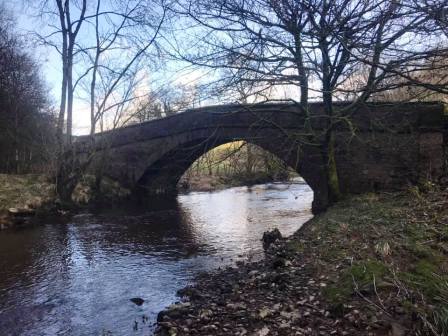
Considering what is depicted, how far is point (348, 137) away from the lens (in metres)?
12.1

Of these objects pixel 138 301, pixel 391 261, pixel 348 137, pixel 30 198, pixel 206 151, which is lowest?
pixel 138 301

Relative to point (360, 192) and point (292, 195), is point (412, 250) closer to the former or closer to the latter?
point (360, 192)

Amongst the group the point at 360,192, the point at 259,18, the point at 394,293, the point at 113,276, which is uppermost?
the point at 259,18

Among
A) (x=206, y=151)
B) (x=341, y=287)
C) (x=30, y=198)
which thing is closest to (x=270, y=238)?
(x=206, y=151)

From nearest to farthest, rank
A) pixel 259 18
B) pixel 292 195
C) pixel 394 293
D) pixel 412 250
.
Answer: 1. pixel 394 293
2. pixel 412 250
3. pixel 259 18
4. pixel 292 195

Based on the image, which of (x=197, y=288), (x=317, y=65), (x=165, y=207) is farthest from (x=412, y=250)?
(x=165, y=207)

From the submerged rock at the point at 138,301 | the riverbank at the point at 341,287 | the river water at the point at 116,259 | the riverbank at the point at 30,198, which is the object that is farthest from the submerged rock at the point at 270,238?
the riverbank at the point at 30,198

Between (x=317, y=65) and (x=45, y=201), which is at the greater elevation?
(x=317, y=65)

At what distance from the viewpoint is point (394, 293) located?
445 cm

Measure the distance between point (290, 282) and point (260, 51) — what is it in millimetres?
5447

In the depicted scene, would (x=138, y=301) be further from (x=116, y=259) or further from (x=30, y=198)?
(x=30, y=198)

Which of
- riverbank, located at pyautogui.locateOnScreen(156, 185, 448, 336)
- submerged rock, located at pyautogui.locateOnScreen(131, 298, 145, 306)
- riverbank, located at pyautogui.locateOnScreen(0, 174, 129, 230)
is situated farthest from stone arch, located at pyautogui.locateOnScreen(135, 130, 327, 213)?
submerged rock, located at pyautogui.locateOnScreen(131, 298, 145, 306)

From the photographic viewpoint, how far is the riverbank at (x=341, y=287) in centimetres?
412

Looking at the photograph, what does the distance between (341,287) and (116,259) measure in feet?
18.0
